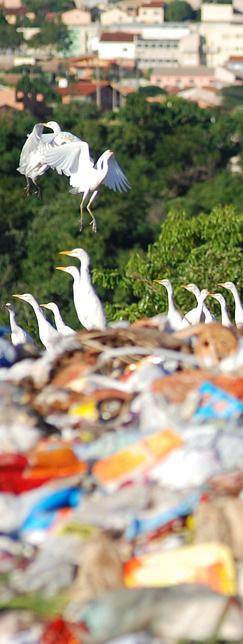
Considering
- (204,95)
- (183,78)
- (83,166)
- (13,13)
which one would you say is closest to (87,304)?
(83,166)

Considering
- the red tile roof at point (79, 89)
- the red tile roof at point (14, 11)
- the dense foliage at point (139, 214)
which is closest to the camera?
the dense foliage at point (139, 214)

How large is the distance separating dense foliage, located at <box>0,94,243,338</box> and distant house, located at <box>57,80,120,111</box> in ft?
81.5

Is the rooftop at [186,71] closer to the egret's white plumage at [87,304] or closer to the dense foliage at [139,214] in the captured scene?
the dense foliage at [139,214]

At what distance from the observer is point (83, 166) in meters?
18.8

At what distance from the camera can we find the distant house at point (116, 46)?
182 m

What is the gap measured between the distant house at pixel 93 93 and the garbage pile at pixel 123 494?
11337 cm

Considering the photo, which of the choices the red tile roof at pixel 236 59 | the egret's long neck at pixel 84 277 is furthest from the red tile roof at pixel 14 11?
the egret's long neck at pixel 84 277

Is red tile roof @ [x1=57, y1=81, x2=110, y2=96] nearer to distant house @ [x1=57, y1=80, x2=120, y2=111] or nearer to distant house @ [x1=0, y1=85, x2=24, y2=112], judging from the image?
distant house @ [x1=57, y1=80, x2=120, y2=111]

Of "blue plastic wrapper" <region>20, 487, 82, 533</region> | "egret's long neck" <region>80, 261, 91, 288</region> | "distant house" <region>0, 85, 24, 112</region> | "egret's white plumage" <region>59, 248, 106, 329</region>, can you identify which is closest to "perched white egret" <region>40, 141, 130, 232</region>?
"egret's long neck" <region>80, 261, 91, 288</region>

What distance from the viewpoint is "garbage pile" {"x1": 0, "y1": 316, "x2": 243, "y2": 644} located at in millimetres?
7258

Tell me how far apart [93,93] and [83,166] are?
113 metres

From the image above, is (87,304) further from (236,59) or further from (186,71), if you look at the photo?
(236,59)

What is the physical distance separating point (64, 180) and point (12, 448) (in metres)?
50.2

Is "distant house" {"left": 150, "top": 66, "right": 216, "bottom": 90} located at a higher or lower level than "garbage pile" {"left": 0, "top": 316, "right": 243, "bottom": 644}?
lower
